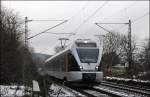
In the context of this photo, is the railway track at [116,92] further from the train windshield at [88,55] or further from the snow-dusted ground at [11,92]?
the snow-dusted ground at [11,92]

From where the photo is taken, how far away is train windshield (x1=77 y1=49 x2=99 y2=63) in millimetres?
26856

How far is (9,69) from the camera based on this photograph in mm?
28031

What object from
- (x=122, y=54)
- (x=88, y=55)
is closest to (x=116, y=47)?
(x=122, y=54)

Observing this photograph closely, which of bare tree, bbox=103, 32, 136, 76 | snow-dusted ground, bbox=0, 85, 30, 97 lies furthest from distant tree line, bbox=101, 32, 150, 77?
snow-dusted ground, bbox=0, 85, 30, 97

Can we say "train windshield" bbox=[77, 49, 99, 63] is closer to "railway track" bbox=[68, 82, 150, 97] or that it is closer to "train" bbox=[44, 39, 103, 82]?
"train" bbox=[44, 39, 103, 82]

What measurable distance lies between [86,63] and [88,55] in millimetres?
705

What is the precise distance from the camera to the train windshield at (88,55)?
88.1ft

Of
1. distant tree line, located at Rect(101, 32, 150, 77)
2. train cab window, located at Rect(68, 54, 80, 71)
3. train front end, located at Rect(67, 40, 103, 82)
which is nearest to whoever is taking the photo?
train front end, located at Rect(67, 40, 103, 82)

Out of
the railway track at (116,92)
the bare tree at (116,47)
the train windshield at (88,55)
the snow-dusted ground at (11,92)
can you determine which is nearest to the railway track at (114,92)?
the railway track at (116,92)

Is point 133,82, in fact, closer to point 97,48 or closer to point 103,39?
point 97,48

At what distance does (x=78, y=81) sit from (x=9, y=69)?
505 centimetres

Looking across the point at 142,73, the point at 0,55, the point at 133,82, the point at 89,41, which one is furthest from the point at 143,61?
the point at 0,55

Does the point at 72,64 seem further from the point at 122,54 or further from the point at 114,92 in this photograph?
the point at 122,54

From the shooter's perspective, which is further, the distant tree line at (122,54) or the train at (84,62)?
the distant tree line at (122,54)
